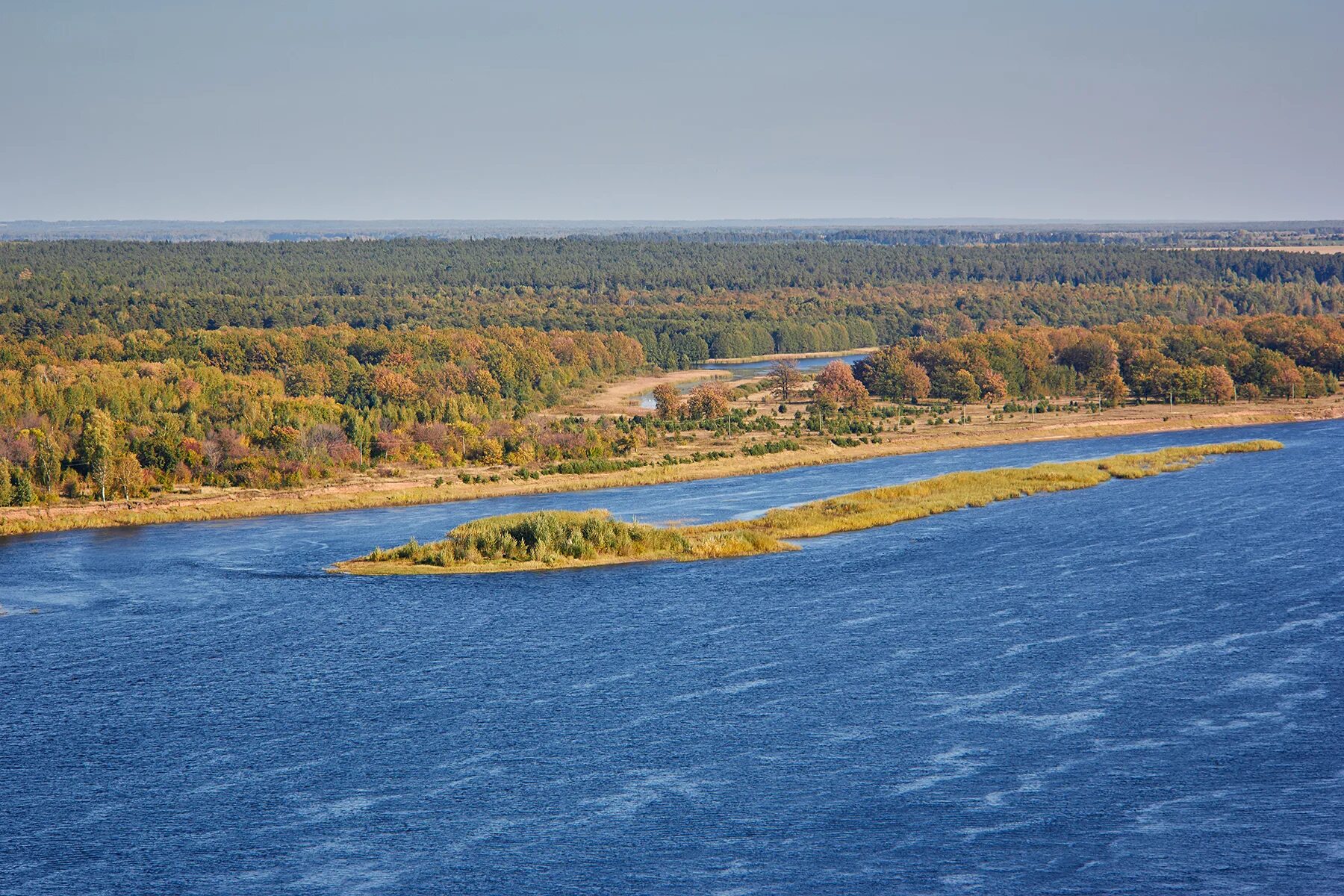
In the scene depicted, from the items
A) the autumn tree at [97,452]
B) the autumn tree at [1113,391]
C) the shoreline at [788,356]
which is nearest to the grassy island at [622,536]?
the autumn tree at [97,452]

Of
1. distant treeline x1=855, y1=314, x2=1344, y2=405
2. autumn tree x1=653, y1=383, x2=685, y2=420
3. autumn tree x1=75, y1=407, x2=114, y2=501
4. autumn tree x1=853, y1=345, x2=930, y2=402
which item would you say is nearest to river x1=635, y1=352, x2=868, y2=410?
autumn tree x1=853, y1=345, x2=930, y2=402

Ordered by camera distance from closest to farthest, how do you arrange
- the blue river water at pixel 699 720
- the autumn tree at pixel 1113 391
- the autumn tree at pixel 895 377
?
the blue river water at pixel 699 720, the autumn tree at pixel 1113 391, the autumn tree at pixel 895 377

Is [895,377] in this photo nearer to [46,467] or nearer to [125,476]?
[125,476]

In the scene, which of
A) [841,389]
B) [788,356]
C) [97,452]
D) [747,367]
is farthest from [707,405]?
[788,356]

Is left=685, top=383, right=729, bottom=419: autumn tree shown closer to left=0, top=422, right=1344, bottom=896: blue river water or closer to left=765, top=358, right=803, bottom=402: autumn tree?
left=765, top=358, right=803, bottom=402: autumn tree

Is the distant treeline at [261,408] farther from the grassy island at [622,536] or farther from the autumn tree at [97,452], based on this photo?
the grassy island at [622,536]

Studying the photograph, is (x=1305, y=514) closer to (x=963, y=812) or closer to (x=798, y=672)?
(x=798, y=672)
